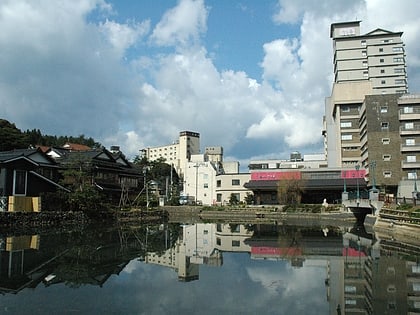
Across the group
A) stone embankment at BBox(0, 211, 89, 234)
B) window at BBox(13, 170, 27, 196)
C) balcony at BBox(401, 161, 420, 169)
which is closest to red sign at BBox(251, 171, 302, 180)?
balcony at BBox(401, 161, 420, 169)

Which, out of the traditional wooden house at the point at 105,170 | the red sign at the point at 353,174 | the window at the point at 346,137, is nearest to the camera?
the traditional wooden house at the point at 105,170

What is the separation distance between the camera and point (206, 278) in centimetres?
1159

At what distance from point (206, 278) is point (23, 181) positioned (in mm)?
23966

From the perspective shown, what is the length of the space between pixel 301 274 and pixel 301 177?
4151 cm

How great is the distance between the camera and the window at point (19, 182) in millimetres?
29934

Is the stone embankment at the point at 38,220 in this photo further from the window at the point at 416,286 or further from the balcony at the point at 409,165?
the balcony at the point at 409,165

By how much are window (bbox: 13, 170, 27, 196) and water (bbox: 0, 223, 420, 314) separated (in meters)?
11.3

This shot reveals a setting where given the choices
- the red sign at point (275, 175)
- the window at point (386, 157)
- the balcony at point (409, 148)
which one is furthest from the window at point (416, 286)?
the red sign at point (275, 175)

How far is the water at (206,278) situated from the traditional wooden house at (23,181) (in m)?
8.45

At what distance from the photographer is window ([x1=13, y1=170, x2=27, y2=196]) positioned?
2993cm

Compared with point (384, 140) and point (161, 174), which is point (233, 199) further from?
point (161, 174)

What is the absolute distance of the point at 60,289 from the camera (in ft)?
32.6

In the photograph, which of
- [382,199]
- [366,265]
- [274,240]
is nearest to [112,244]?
[274,240]

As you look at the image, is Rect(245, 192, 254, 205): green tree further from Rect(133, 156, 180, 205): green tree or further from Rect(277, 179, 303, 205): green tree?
Rect(133, 156, 180, 205): green tree
